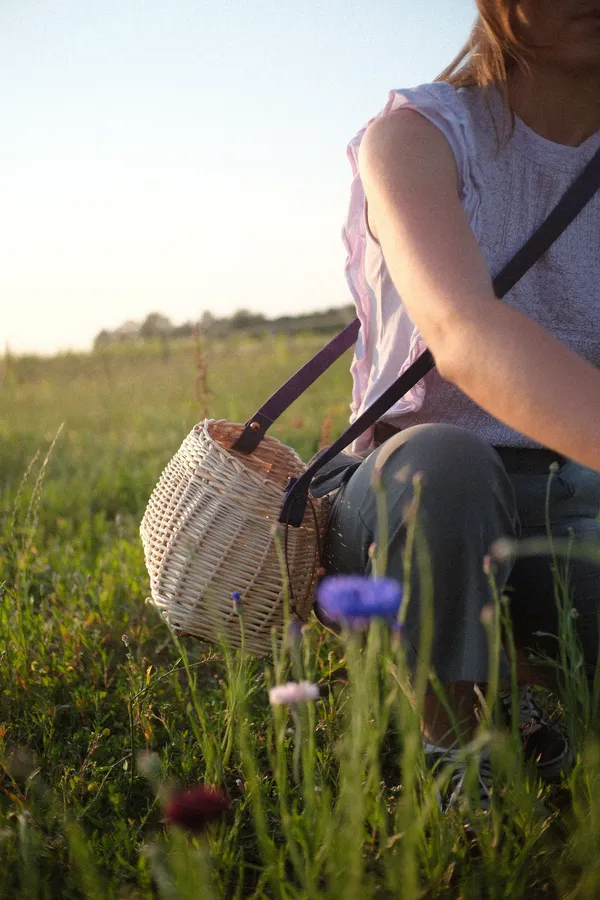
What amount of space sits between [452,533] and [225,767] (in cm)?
64

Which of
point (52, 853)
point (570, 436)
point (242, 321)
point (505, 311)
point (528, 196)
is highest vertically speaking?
point (528, 196)

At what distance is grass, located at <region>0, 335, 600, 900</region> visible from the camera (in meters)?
1.01

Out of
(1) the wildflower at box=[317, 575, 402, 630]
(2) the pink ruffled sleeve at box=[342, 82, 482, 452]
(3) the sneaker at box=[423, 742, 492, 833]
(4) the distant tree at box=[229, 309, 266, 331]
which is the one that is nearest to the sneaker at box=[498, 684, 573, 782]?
(3) the sneaker at box=[423, 742, 492, 833]

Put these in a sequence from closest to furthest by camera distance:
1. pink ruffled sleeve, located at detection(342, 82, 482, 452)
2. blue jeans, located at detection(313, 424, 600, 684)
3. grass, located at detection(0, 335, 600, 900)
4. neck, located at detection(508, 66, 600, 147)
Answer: grass, located at detection(0, 335, 600, 900) < blue jeans, located at detection(313, 424, 600, 684) < pink ruffled sleeve, located at detection(342, 82, 482, 452) < neck, located at detection(508, 66, 600, 147)

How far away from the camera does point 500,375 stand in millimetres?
1131

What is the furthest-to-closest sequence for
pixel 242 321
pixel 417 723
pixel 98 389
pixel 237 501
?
pixel 242 321 < pixel 98 389 < pixel 237 501 < pixel 417 723

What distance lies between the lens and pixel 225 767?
156cm

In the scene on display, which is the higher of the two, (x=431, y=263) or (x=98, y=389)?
(x=431, y=263)

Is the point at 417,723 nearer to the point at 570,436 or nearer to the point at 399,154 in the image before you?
the point at 570,436

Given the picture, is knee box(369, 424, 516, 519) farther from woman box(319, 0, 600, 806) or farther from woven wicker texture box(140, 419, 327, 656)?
woven wicker texture box(140, 419, 327, 656)

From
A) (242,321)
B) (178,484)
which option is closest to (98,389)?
(178,484)

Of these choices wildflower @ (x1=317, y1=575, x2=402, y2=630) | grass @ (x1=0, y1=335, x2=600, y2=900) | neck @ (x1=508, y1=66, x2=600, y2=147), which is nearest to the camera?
wildflower @ (x1=317, y1=575, x2=402, y2=630)

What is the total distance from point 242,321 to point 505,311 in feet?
49.2

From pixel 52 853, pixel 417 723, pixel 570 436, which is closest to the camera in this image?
pixel 417 723
